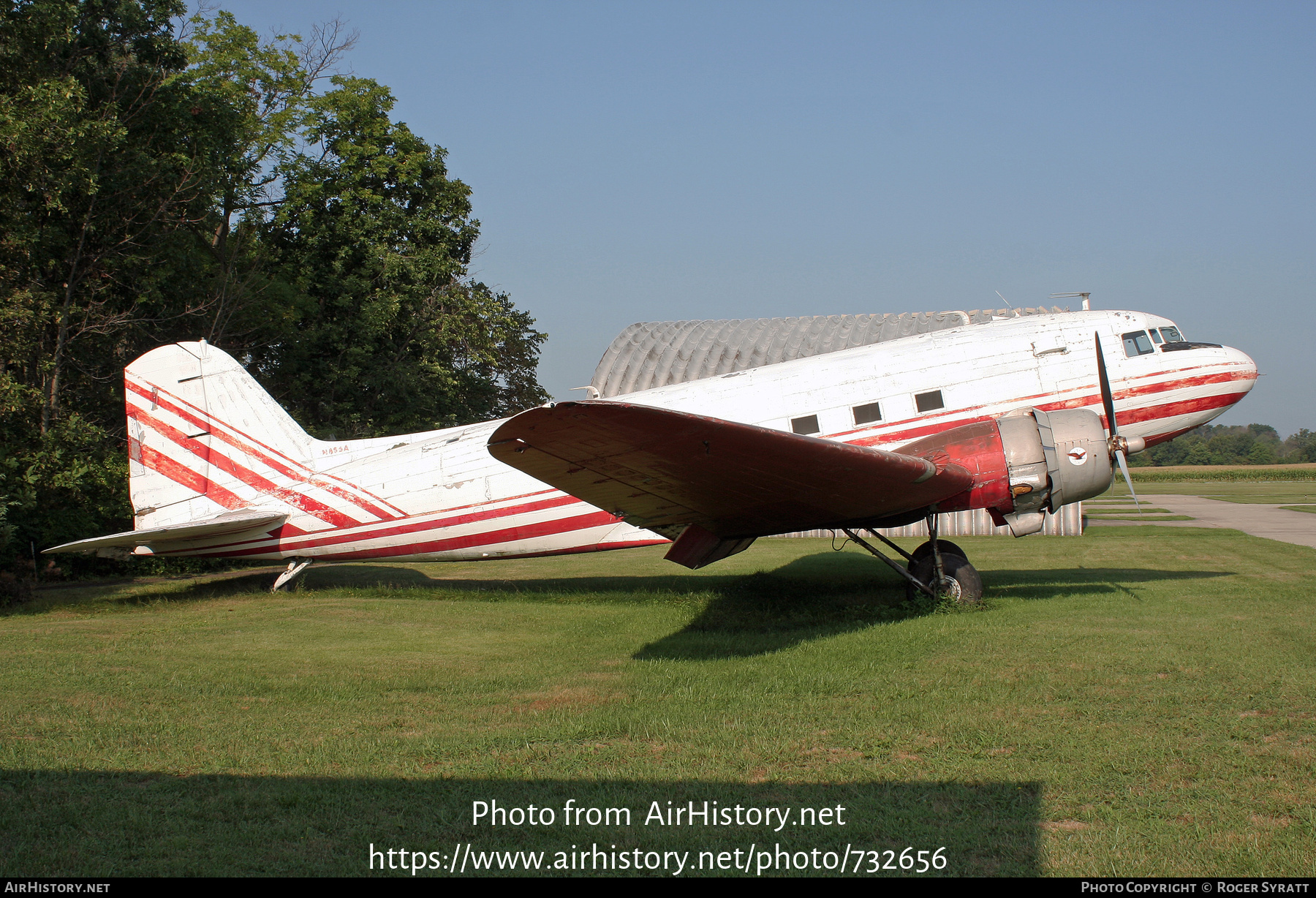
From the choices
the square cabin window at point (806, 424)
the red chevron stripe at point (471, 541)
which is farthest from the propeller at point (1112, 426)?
the red chevron stripe at point (471, 541)

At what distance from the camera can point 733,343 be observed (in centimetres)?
2361

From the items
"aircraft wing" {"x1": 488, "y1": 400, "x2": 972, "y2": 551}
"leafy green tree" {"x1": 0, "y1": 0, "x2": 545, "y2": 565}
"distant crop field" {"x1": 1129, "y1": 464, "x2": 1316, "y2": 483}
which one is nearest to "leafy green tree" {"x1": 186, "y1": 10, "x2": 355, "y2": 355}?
"leafy green tree" {"x1": 0, "y1": 0, "x2": 545, "y2": 565}

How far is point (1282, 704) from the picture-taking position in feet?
18.6

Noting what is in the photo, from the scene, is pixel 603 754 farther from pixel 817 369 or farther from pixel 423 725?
pixel 817 369

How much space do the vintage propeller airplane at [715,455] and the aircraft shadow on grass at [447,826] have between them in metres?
2.86

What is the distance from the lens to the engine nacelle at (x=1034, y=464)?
9.20 meters

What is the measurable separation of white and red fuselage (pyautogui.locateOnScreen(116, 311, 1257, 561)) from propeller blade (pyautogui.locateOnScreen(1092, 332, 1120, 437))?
106 mm

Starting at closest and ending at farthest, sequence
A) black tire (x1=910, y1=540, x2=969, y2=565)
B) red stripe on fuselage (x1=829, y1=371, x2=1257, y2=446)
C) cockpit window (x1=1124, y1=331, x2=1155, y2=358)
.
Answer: black tire (x1=910, y1=540, x2=969, y2=565)
red stripe on fuselage (x1=829, y1=371, x2=1257, y2=446)
cockpit window (x1=1124, y1=331, x2=1155, y2=358)

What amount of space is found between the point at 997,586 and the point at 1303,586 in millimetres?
3863

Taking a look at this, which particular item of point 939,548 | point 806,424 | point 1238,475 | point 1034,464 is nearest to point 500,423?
point 806,424

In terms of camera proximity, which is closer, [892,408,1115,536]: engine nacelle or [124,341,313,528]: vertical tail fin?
[892,408,1115,536]: engine nacelle

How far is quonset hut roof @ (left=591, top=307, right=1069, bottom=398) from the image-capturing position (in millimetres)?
22594

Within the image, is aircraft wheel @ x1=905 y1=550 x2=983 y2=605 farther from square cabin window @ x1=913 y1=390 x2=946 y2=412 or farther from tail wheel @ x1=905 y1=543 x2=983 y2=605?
square cabin window @ x1=913 y1=390 x2=946 y2=412

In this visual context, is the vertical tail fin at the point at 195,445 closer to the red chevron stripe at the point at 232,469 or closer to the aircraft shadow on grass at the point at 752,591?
the red chevron stripe at the point at 232,469
